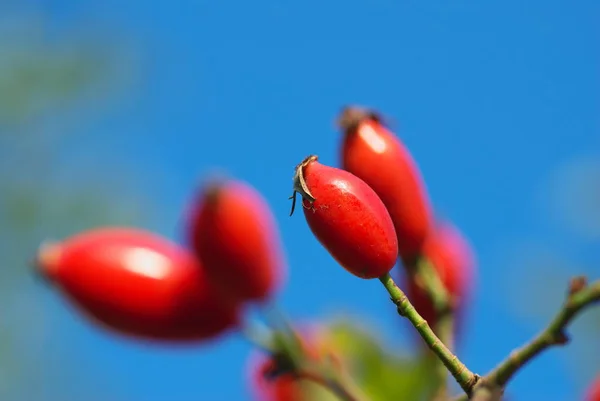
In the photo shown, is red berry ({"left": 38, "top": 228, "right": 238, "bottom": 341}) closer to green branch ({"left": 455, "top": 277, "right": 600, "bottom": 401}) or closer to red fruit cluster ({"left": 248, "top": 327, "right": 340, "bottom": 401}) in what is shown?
red fruit cluster ({"left": 248, "top": 327, "right": 340, "bottom": 401})

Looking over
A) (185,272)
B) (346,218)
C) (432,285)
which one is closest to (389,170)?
(346,218)

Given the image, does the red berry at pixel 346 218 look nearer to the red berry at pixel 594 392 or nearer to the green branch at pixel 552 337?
the green branch at pixel 552 337

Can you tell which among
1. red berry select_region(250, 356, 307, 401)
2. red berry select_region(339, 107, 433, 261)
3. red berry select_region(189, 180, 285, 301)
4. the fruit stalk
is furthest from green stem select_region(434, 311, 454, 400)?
red berry select_region(250, 356, 307, 401)

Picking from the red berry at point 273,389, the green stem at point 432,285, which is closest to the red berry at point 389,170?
the green stem at point 432,285

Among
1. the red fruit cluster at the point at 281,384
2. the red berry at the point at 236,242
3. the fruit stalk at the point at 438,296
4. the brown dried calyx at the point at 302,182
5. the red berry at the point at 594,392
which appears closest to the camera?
the brown dried calyx at the point at 302,182

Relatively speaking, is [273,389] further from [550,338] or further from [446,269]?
[550,338]

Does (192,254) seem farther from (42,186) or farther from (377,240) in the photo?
(42,186)
